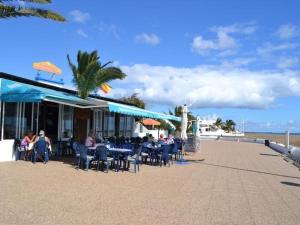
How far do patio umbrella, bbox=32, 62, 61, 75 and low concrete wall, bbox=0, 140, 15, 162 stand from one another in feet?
26.3

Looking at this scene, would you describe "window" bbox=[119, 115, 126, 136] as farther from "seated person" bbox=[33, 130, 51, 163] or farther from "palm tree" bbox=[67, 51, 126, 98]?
"seated person" bbox=[33, 130, 51, 163]

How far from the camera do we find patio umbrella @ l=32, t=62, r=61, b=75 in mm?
22266

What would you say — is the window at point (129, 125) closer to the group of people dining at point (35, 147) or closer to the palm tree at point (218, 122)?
the group of people dining at point (35, 147)

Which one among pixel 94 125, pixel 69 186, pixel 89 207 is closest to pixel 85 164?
pixel 69 186

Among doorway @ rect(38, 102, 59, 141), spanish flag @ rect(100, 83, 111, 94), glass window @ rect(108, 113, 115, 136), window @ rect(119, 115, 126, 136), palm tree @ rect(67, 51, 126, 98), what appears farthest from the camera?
window @ rect(119, 115, 126, 136)

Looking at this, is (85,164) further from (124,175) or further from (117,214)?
(117,214)

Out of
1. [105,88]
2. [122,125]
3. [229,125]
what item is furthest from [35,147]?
[229,125]

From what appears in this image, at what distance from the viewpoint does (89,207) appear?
25.4ft

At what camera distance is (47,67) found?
902 inches

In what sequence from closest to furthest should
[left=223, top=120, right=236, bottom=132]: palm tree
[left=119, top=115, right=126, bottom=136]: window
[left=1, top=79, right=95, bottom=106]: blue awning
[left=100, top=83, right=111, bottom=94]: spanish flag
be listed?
1. [left=1, top=79, right=95, bottom=106]: blue awning
2. [left=100, top=83, right=111, bottom=94]: spanish flag
3. [left=119, top=115, right=126, bottom=136]: window
4. [left=223, top=120, right=236, bottom=132]: palm tree

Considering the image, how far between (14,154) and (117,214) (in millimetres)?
8769

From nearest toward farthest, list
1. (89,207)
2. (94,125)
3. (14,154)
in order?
(89,207) → (14,154) → (94,125)

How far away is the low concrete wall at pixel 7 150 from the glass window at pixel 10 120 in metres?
0.54

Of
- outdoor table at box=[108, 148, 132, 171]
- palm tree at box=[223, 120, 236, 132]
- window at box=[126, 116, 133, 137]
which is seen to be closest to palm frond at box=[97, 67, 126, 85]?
outdoor table at box=[108, 148, 132, 171]
